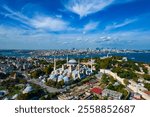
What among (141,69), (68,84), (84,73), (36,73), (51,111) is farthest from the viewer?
(141,69)

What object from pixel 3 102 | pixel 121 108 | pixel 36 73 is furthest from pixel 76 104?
pixel 36 73

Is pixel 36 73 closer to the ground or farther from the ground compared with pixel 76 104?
closer to the ground

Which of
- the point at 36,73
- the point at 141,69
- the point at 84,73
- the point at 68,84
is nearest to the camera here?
the point at 68,84

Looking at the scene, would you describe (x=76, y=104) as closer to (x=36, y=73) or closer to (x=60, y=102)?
(x=60, y=102)

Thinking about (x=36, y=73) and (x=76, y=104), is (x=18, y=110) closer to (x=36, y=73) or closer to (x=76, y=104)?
(x=76, y=104)

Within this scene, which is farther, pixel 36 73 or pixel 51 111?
pixel 36 73

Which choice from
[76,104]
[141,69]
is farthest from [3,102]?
[141,69]

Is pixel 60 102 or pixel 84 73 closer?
pixel 60 102

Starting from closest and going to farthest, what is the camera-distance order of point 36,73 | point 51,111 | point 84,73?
point 51,111, point 36,73, point 84,73

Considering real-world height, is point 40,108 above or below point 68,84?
above
